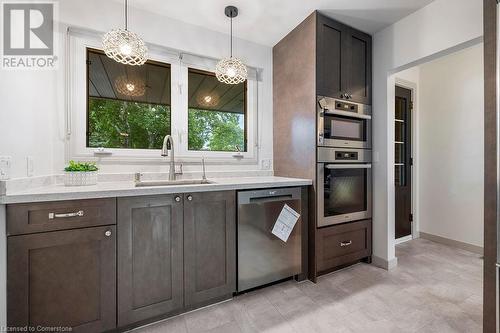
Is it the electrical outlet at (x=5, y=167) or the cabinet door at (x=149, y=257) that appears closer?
the electrical outlet at (x=5, y=167)

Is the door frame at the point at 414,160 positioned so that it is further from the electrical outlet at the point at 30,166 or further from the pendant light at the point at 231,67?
the electrical outlet at the point at 30,166

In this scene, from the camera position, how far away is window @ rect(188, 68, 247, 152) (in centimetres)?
241

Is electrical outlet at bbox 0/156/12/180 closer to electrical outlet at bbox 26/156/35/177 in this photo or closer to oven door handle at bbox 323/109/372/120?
electrical outlet at bbox 26/156/35/177

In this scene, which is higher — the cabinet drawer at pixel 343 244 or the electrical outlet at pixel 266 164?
the electrical outlet at pixel 266 164

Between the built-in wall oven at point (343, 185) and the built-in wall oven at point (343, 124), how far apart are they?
8cm

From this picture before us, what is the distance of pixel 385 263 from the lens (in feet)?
7.83

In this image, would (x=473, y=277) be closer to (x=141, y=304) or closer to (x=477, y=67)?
(x=477, y=67)

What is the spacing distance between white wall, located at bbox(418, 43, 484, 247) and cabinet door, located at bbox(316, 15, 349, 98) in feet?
5.93

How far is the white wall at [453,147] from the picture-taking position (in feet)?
9.07

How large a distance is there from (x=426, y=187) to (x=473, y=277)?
1.39 m

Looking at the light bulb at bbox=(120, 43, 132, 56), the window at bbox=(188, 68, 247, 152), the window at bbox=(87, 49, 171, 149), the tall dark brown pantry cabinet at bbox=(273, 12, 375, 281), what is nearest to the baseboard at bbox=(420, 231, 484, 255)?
the tall dark brown pantry cabinet at bbox=(273, 12, 375, 281)

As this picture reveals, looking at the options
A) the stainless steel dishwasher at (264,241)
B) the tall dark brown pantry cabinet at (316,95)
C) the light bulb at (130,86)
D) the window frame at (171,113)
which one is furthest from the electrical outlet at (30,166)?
the tall dark brown pantry cabinet at (316,95)

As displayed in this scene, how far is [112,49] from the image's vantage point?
5.07ft

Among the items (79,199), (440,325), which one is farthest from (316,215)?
(79,199)
